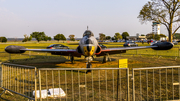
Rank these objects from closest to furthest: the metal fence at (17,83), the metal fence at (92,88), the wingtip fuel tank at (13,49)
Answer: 1. the metal fence at (92,88)
2. the metal fence at (17,83)
3. the wingtip fuel tank at (13,49)

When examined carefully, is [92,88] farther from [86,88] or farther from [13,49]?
[13,49]

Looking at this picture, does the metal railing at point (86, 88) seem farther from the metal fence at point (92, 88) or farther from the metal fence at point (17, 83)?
the metal fence at point (17, 83)

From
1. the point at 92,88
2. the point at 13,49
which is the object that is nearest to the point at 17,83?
the point at 92,88

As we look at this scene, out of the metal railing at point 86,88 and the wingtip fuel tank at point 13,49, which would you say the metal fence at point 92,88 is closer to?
the metal railing at point 86,88

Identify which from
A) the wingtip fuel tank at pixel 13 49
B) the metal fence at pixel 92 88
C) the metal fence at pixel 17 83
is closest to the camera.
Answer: the metal fence at pixel 92 88

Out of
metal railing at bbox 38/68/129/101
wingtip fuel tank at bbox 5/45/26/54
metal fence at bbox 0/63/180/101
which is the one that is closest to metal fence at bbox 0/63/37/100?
metal fence at bbox 0/63/180/101

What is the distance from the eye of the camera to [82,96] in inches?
207

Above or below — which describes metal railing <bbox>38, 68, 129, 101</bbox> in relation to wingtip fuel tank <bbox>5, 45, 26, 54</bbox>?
below

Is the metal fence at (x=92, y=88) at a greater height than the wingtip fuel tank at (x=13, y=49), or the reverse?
the wingtip fuel tank at (x=13, y=49)

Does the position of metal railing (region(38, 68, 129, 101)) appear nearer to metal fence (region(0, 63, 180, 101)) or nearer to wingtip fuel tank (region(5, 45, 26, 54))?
metal fence (region(0, 63, 180, 101))

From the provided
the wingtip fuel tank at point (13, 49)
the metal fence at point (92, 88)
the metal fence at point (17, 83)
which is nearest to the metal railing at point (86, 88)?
the metal fence at point (92, 88)

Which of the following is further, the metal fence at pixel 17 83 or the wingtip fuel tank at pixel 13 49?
the wingtip fuel tank at pixel 13 49

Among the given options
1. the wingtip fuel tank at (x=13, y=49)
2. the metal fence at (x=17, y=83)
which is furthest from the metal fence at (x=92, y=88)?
the wingtip fuel tank at (x=13, y=49)

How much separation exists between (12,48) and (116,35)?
145329mm
